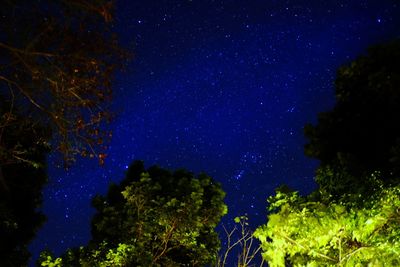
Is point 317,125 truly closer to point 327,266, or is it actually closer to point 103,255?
point 327,266

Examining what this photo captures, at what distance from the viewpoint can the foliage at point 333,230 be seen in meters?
5.84

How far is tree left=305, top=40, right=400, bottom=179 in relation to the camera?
6004 millimetres

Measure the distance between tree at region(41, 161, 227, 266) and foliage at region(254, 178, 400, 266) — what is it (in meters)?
5.27

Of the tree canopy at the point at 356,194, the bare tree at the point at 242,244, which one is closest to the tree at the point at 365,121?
the tree canopy at the point at 356,194

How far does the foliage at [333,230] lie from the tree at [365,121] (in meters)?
0.48

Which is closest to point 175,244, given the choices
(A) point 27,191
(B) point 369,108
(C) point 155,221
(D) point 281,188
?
(C) point 155,221

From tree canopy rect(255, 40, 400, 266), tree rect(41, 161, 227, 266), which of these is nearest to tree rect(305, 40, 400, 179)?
tree canopy rect(255, 40, 400, 266)

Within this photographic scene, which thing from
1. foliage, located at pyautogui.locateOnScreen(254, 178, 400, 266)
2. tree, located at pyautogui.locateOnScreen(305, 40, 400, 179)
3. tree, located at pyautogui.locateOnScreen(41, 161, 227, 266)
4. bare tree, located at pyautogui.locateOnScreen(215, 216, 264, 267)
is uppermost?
tree, located at pyautogui.locateOnScreen(41, 161, 227, 266)

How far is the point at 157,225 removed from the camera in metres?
11.5

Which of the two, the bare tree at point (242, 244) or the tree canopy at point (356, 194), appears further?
the bare tree at point (242, 244)

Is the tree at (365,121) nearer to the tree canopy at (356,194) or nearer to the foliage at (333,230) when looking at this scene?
the tree canopy at (356,194)

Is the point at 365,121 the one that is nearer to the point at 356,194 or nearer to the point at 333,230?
the point at 356,194

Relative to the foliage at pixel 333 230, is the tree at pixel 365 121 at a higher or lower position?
higher

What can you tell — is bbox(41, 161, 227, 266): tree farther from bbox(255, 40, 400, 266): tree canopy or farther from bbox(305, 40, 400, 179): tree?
bbox(305, 40, 400, 179): tree
